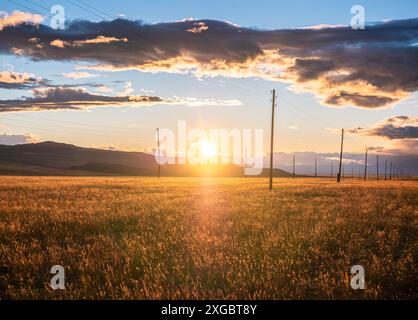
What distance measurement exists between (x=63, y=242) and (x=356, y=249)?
23.8 feet

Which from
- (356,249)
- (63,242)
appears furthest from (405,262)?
(63,242)

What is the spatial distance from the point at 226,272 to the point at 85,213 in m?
9.62

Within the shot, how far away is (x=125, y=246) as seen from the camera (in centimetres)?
958

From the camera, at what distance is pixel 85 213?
15383mm

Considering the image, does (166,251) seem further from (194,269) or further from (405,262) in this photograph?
(405,262)

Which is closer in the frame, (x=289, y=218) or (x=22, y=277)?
(x=22, y=277)

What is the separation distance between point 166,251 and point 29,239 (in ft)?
13.9
